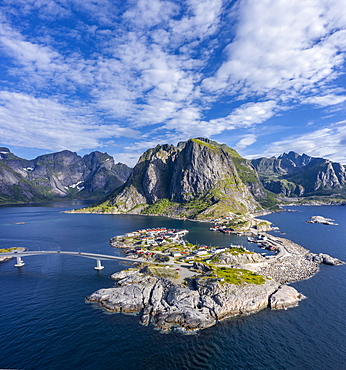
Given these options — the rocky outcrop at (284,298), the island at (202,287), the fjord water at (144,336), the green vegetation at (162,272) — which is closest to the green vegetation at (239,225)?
the island at (202,287)

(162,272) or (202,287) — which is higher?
(162,272)

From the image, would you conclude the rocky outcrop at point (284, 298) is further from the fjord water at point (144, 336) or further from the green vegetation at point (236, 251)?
the green vegetation at point (236, 251)

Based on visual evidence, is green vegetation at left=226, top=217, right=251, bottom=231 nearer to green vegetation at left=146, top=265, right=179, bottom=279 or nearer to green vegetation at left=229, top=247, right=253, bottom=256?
green vegetation at left=229, top=247, right=253, bottom=256

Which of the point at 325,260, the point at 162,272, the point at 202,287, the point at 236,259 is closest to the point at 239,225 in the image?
the point at 325,260

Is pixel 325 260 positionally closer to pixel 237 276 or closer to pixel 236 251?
pixel 236 251

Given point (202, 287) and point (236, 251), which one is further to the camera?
point (236, 251)

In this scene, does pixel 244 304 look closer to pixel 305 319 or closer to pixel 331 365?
pixel 305 319

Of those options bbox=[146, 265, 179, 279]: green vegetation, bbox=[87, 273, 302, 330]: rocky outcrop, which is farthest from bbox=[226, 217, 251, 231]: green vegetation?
bbox=[87, 273, 302, 330]: rocky outcrop
